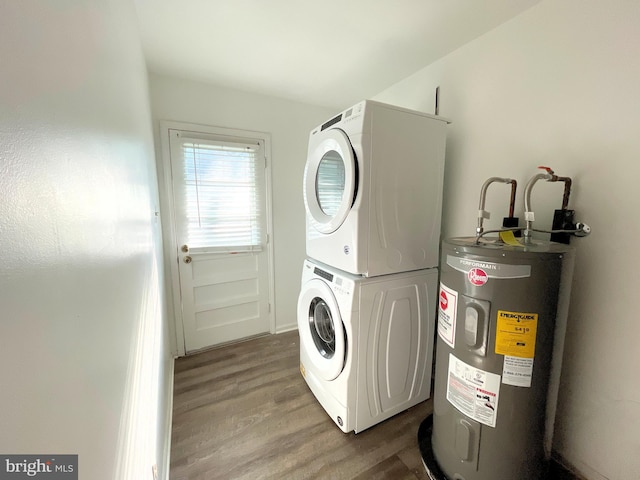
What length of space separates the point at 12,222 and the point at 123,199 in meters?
0.55

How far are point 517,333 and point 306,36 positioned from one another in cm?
187

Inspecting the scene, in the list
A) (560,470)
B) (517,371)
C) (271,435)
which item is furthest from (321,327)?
(560,470)

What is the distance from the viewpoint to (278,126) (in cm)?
243

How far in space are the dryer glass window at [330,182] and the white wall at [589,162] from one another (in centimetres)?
93

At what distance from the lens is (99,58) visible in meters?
0.58

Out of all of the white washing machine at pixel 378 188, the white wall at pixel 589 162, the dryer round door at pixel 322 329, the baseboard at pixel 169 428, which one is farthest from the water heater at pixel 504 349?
the baseboard at pixel 169 428

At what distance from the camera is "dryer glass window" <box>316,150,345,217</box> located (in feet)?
5.02

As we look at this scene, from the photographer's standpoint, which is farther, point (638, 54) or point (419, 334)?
point (419, 334)

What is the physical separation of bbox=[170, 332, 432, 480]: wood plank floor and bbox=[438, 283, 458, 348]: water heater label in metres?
0.74

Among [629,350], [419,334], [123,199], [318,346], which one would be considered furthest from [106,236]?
[629,350]

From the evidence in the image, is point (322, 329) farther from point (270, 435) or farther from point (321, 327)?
point (270, 435)

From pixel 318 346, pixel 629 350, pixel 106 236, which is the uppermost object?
pixel 106 236

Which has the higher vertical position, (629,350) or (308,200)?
(308,200)

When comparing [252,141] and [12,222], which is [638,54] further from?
[252,141]
